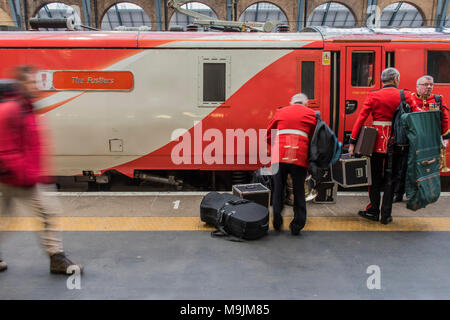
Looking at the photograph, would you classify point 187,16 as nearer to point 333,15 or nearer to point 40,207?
point 333,15

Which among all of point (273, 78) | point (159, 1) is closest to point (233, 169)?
point (273, 78)

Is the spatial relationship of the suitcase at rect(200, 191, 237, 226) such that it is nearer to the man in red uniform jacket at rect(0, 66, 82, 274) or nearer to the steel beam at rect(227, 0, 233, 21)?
the man in red uniform jacket at rect(0, 66, 82, 274)

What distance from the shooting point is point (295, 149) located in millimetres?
4156

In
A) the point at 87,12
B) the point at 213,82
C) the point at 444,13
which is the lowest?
the point at 213,82

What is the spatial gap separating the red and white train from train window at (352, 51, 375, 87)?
0.05 feet

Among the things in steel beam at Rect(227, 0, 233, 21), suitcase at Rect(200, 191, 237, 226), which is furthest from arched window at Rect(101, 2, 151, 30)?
suitcase at Rect(200, 191, 237, 226)

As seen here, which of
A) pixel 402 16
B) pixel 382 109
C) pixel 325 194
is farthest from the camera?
pixel 402 16

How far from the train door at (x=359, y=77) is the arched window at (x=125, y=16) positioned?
24.2 metres

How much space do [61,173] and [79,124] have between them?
884mm

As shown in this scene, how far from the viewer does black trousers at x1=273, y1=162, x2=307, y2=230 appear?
4227 mm

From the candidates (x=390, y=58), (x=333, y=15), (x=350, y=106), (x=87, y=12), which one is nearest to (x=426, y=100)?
(x=350, y=106)

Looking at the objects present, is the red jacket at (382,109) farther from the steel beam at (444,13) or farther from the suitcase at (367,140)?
the steel beam at (444,13)

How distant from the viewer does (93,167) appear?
6098 millimetres

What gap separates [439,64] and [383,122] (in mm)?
2491
